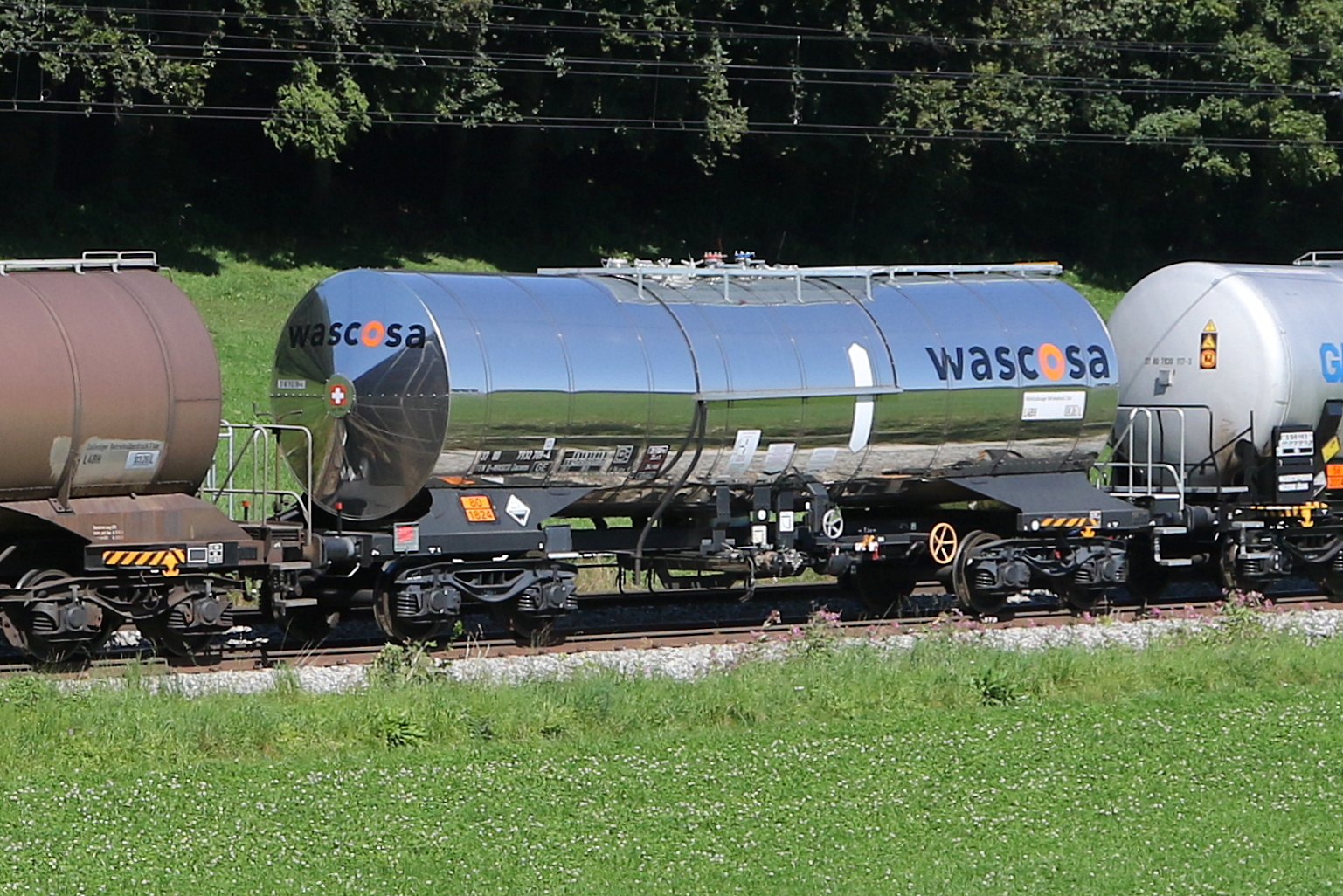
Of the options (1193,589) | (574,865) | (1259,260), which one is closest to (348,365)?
(574,865)

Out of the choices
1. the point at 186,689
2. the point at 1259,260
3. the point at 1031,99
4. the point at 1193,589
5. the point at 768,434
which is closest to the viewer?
the point at 186,689

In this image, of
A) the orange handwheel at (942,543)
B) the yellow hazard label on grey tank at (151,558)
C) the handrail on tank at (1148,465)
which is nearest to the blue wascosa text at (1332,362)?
the handrail on tank at (1148,465)

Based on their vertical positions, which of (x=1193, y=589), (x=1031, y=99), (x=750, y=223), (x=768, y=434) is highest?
(x=1031, y=99)

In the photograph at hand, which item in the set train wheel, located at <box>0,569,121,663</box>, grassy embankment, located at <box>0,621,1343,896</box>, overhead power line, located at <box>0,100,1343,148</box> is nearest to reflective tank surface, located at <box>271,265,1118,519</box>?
train wheel, located at <box>0,569,121,663</box>

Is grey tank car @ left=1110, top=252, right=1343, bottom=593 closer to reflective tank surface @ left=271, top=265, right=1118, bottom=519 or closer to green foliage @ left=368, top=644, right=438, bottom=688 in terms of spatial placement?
reflective tank surface @ left=271, top=265, right=1118, bottom=519

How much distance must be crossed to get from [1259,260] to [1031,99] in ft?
42.7

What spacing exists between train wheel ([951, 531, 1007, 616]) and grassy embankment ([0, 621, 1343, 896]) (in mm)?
4766

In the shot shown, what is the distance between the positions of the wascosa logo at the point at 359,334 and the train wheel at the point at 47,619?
3.27 m

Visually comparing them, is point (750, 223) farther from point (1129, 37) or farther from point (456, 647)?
point (456, 647)

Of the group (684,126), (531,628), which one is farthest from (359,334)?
(684,126)

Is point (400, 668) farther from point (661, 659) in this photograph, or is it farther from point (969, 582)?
point (969, 582)

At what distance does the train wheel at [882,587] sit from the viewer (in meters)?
22.2

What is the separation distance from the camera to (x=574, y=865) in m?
10.6

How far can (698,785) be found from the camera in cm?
1225
